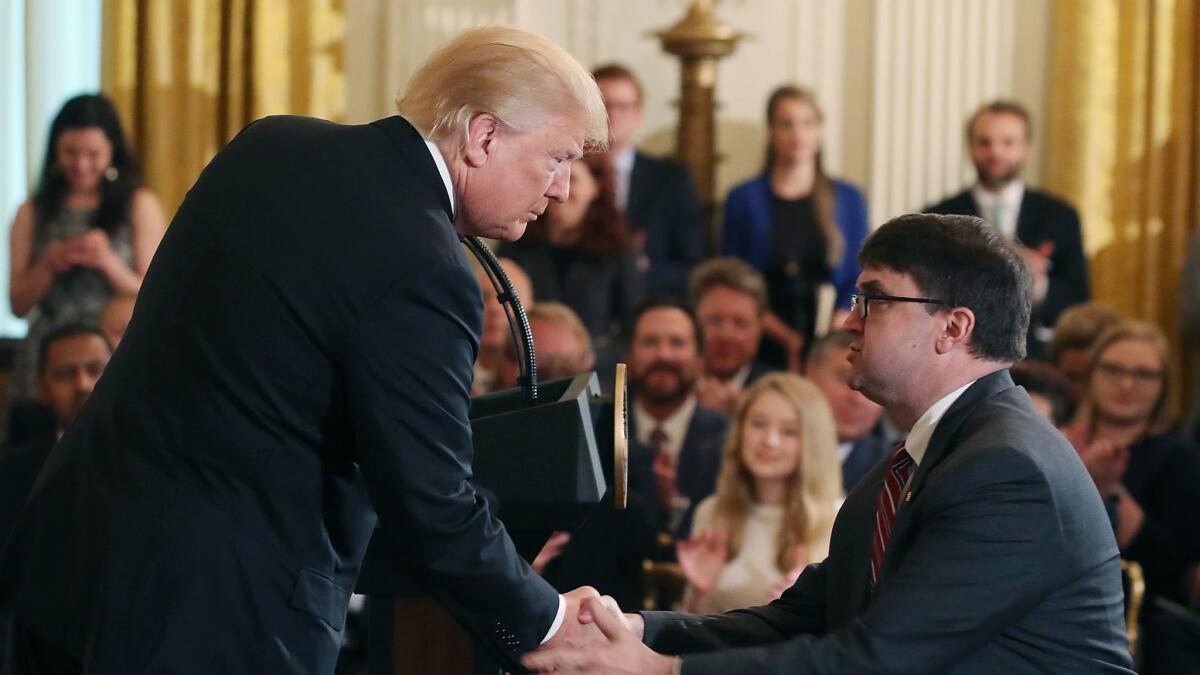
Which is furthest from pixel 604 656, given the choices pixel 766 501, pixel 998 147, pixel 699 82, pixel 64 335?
pixel 699 82

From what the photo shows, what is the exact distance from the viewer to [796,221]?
679 centimetres

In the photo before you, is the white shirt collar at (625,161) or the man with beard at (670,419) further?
the white shirt collar at (625,161)

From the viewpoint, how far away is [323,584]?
8.38ft

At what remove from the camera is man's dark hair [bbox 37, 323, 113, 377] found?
5301 millimetres

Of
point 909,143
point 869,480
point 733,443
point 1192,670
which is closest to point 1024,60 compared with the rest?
point 909,143

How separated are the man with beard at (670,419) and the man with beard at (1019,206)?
5.19 feet

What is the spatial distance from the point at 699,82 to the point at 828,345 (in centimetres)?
204

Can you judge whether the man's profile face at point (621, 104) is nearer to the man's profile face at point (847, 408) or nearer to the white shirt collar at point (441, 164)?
the man's profile face at point (847, 408)

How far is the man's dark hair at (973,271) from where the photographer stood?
9.00 ft

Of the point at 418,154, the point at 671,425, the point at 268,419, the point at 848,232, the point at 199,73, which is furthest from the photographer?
the point at 199,73

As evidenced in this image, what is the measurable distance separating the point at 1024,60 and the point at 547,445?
5.57m

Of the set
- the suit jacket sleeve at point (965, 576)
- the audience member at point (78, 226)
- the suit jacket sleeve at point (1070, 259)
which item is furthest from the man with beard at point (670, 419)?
the suit jacket sleeve at point (965, 576)

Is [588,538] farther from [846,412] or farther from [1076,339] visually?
[1076,339]

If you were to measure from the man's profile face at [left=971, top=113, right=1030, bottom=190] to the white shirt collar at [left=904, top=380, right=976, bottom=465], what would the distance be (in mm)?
4223
